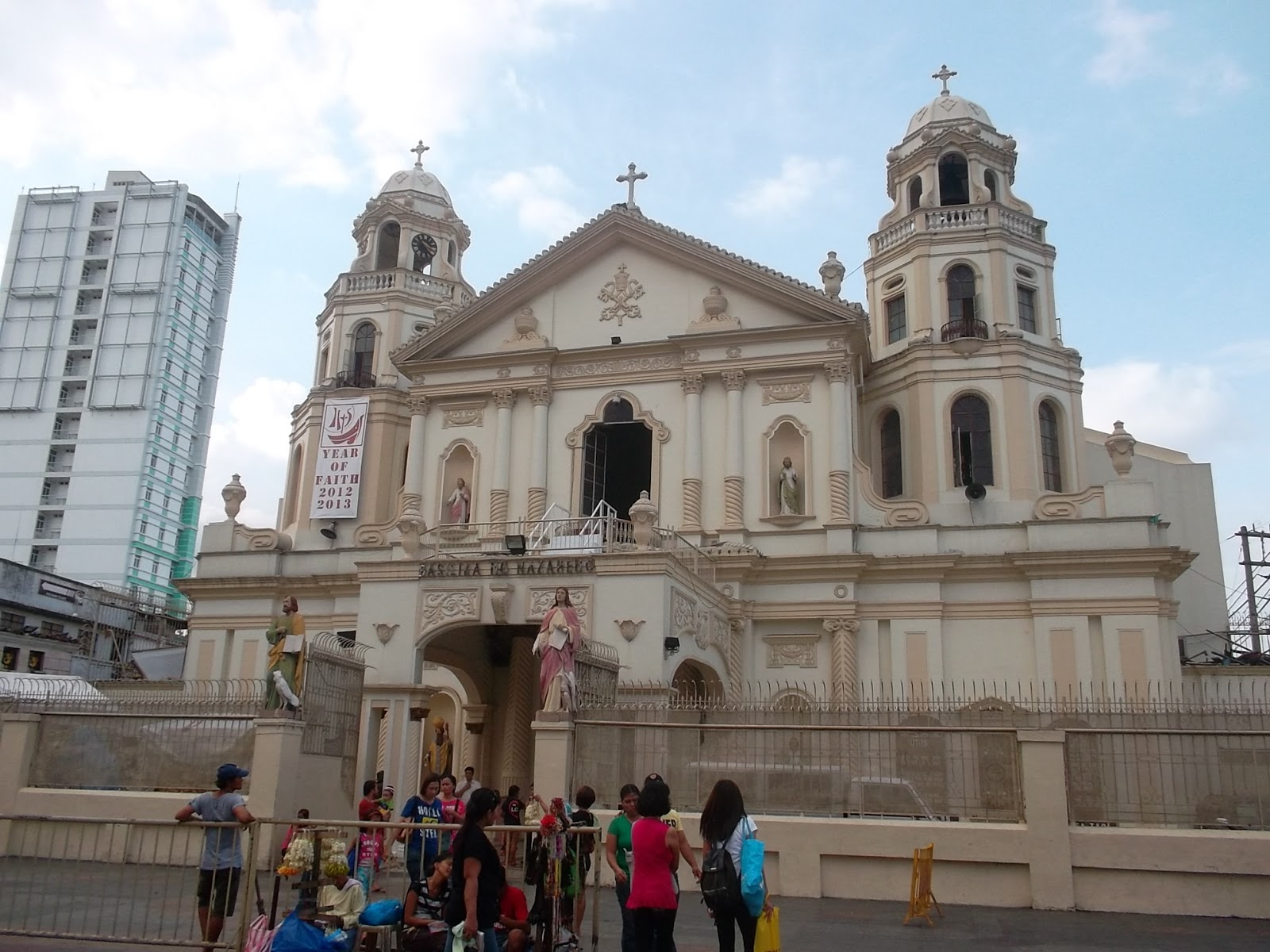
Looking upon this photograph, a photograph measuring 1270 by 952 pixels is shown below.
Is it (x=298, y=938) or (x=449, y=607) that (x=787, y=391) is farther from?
(x=298, y=938)

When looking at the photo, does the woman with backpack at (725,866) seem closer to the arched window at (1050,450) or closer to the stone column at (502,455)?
the stone column at (502,455)

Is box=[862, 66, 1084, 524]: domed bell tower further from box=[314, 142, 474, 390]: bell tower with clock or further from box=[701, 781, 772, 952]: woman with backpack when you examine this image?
box=[701, 781, 772, 952]: woman with backpack

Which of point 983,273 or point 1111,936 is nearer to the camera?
point 1111,936

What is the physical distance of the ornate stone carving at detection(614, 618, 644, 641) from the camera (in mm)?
20531

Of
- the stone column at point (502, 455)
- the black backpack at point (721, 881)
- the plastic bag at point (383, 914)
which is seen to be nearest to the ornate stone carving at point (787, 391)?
the stone column at point (502, 455)

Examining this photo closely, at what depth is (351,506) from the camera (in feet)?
107

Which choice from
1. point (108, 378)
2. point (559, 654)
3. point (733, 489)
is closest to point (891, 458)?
point (733, 489)

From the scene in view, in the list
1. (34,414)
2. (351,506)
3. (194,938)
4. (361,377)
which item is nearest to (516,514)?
(351,506)

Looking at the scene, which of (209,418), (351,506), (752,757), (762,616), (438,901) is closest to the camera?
(438,901)

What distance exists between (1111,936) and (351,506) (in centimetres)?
2505

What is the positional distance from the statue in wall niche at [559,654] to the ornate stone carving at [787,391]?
1198 cm

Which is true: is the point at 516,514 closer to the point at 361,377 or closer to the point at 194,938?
the point at 361,377

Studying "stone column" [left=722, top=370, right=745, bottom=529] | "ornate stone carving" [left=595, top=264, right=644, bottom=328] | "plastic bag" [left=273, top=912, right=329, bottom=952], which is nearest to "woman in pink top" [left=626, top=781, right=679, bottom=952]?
"plastic bag" [left=273, top=912, right=329, bottom=952]

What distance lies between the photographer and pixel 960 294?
3056 cm
